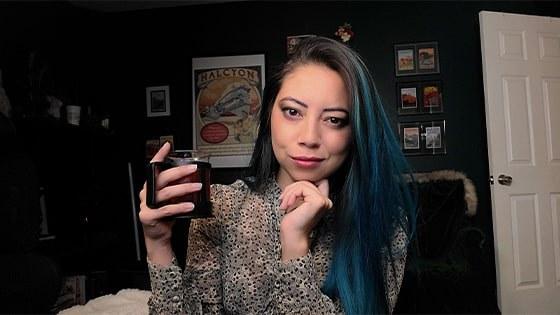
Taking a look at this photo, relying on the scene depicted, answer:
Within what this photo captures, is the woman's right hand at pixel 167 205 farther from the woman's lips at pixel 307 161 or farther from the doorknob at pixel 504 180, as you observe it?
the doorknob at pixel 504 180

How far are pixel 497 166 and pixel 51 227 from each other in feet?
10.2

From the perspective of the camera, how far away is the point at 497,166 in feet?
9.86

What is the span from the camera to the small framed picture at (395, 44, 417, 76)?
3.59 meters

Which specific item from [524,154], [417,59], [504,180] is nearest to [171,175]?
[504,180]

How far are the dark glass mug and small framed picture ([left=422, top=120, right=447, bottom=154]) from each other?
3.09 metres

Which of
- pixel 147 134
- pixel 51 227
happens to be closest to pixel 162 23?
pixel 147 134

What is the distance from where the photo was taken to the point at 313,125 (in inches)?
32.2

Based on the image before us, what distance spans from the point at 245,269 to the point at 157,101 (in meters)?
3.33

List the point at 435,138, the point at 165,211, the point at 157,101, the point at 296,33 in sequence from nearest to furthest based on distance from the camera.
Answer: the point at 165,211 → the point at 435,138 → the point at 296,33 → the point at 157,101

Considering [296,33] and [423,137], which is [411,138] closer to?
[423,137]

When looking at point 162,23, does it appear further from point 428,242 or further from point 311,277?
point 311,277

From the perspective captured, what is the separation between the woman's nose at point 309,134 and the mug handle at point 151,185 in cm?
27

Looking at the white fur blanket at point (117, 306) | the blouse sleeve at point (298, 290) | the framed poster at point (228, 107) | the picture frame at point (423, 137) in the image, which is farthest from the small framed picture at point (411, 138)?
the blouse sleeve at point (298, 290)

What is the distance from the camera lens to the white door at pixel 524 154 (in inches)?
118
